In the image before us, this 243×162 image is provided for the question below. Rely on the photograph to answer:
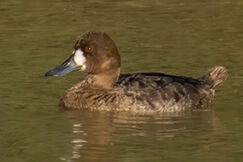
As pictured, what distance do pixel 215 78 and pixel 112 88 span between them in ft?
5.62

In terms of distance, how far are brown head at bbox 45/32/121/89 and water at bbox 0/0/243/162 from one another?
56 centimetres

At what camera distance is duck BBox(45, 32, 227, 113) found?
532 inches

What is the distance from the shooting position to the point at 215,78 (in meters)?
14.5

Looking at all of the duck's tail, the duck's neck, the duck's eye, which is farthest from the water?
A: the duck's eye

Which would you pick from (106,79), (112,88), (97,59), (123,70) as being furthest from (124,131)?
(123,70)

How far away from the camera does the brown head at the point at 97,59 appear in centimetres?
1368

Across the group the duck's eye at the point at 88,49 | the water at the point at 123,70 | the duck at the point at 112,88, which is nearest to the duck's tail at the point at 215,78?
the water at the point at 123,70

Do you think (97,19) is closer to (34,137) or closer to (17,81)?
(17,81)

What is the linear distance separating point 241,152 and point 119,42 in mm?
6898

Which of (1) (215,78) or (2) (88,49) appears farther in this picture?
(1) (215,78)

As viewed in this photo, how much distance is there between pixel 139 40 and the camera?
1775 centimetres

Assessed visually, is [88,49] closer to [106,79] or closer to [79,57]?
[79,57]

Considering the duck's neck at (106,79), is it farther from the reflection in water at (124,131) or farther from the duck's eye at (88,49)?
the reflection in water at (124,131)

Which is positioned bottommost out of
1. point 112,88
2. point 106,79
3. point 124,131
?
point 124,131
